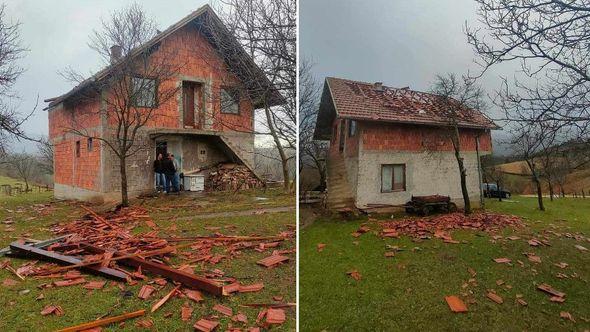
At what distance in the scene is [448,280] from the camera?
1448 millimetres

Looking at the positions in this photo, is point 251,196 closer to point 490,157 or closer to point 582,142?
point 490,157

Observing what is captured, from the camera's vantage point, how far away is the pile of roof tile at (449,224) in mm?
1520

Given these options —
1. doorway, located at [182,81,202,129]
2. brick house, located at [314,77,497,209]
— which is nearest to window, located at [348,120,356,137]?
brick house, located at [314,77,497,209]

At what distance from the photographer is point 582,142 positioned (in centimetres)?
137

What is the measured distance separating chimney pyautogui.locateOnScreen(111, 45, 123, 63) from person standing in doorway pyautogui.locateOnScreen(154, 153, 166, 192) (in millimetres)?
528

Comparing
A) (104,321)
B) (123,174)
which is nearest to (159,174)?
(123,174)

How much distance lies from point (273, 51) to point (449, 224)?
1361 millimetres

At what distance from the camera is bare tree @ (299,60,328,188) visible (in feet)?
5.16

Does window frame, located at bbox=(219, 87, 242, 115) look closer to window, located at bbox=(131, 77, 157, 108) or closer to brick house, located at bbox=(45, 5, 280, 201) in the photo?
brick house, located at bbox=(45, 5, 280, 201)

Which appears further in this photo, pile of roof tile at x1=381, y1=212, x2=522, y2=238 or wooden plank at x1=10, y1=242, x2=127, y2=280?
wooden plank at x1=10, y1=242, x2=127, y2=280

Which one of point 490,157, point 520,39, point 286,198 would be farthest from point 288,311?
point 520,39

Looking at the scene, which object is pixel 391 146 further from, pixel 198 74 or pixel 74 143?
pixel 74 143

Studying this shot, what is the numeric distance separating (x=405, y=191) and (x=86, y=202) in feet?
5.34

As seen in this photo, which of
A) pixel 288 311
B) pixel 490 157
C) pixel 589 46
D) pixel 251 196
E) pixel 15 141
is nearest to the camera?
pixel 589 46
